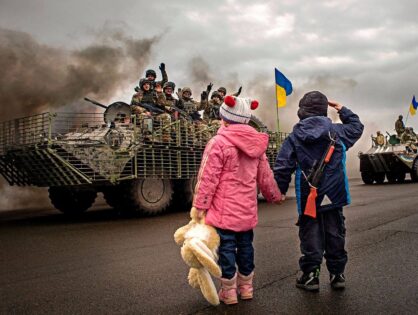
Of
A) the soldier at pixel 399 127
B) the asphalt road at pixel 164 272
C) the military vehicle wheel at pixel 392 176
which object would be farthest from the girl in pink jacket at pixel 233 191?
the soldier at pixel 399 127

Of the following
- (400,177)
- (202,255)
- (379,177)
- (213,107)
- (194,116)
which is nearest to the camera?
(202,255)

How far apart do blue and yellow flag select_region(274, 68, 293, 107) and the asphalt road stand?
7.64 metres

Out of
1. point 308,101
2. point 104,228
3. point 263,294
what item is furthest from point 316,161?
point 104,228

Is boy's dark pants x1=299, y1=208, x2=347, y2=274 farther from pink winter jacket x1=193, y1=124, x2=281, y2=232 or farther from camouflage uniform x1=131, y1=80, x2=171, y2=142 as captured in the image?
camouflage uniform x1=131, y1=80, x2=171, y2=142

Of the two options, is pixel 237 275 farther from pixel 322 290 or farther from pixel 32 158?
pixel 32 158

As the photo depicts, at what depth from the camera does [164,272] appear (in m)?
4.36

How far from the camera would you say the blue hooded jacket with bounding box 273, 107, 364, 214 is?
11.4ft

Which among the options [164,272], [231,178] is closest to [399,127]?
[164,272]

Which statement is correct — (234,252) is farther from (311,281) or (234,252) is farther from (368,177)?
(368,177)

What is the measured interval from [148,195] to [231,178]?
6.14m

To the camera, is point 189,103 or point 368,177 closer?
point 189,103

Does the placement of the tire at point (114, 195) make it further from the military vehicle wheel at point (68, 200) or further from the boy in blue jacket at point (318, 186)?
the boy in blue jacket at point (318, 186)

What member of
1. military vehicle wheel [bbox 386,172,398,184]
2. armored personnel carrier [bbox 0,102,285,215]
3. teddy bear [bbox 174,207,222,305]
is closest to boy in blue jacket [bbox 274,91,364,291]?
teddy bear [bbox 174,207,222,305]

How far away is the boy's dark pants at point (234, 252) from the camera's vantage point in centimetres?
323
